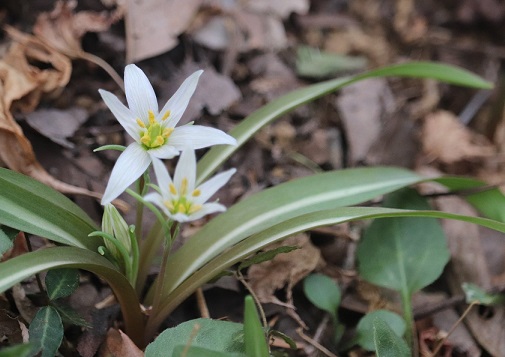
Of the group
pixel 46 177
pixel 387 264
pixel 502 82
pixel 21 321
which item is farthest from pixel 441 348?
pixel 502 82

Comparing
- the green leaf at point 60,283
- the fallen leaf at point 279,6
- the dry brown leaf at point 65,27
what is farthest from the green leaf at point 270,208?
the fallen leaf at point 279,6

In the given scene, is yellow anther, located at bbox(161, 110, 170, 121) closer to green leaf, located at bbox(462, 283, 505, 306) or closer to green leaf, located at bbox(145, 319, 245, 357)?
green leaf, located at bbox(145, 319, 245, 357)

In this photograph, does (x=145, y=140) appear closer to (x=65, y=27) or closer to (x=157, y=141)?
(x=157, y=141)

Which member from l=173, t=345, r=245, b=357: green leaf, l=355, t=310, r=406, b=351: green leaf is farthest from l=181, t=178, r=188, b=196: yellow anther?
l=355, t=310, r=406, b=351: green leaf

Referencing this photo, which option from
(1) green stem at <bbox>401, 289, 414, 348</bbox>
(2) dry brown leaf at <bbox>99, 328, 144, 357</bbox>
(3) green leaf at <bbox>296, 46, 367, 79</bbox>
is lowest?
(1) green stem at <bbox>401, 289, 414, 348</bbox>

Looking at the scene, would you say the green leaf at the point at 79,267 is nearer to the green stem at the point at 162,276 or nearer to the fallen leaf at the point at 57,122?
Result: the green stem at the point at 162,276

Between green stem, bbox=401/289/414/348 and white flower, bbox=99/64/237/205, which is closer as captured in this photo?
white flower, bbox=99/64/237/205

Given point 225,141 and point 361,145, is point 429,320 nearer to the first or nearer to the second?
point 361,145
